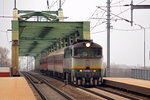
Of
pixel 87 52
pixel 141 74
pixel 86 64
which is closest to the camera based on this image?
pixel 86 64

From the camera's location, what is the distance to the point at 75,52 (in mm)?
25516

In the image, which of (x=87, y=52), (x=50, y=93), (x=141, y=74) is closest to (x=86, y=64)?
(x=87, y=52)

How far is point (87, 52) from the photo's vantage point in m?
25.7

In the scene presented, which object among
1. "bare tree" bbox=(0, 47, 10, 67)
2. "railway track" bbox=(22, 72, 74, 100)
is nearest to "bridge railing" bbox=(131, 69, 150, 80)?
"railway track" bbox=(22, 72, 74, 100)

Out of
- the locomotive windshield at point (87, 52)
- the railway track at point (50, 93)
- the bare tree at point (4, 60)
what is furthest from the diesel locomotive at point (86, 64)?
the bare tree at point (4, 60)

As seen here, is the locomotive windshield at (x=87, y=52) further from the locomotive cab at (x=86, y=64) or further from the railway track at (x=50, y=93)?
the railway track at (x=50, y=93)

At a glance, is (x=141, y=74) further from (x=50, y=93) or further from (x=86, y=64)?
(x=50, y=93)

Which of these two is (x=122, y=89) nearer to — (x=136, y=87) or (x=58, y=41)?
(x=136, y=87)

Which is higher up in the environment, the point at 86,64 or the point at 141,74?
the point at 86,64

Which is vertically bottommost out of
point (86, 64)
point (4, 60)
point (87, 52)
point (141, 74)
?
point (4, 60)

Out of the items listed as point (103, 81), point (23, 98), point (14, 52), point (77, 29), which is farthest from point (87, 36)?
point (23, 98)

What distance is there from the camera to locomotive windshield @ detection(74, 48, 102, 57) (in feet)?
83.8

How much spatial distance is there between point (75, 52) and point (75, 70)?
4.76 feet

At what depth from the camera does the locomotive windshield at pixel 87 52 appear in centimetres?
2553
